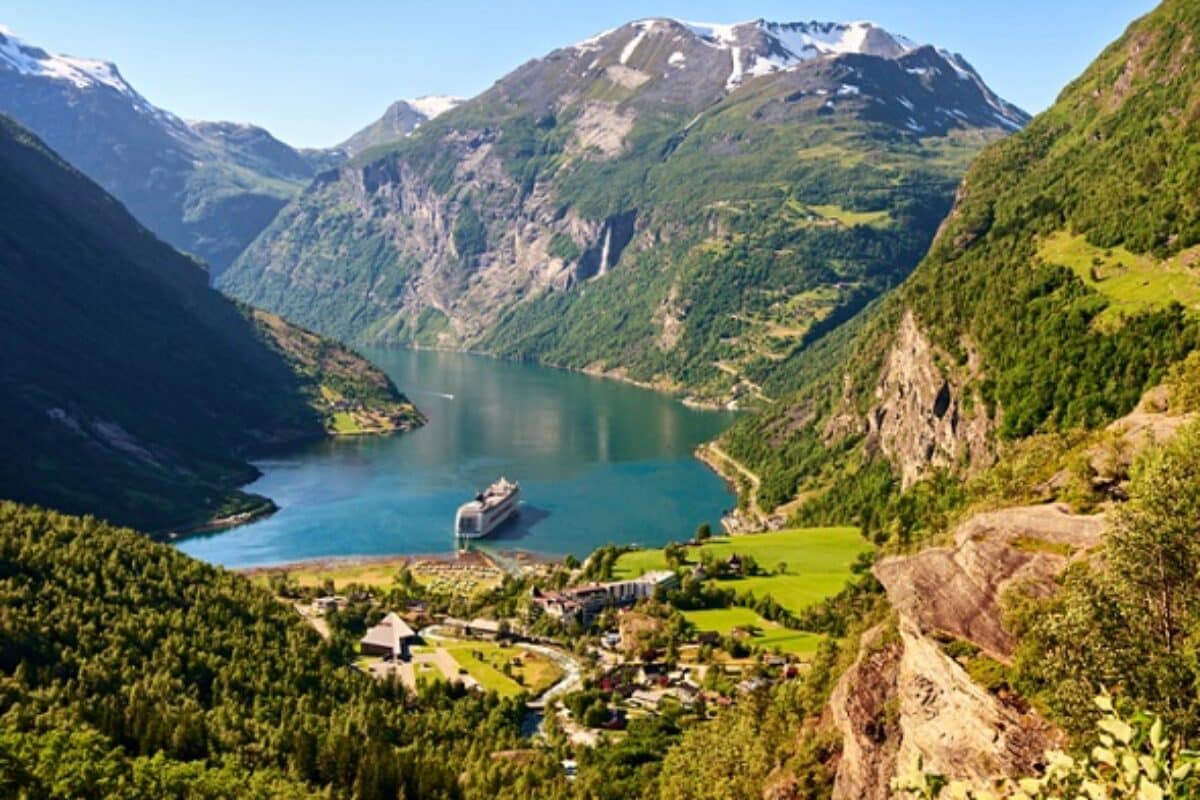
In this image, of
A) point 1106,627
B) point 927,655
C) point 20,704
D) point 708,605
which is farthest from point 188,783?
point 708,605

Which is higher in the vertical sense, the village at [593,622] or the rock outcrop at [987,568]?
the rock outcrop at [987,568]

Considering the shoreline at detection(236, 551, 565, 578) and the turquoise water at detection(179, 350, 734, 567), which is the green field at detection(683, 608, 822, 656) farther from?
the turquoise water at detection(179, 350, 734, 567)

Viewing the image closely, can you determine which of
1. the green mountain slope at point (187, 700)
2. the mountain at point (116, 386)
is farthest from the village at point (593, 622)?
the mountain at point (116, 386)

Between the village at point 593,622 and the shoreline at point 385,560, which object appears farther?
the shoreline at point 385,560

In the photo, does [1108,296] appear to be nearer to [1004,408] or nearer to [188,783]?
[1004,408]

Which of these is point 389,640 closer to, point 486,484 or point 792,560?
point 792,560

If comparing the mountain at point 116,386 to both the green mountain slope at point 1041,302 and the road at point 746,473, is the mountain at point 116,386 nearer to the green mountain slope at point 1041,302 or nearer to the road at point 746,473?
the road at point 746,473
